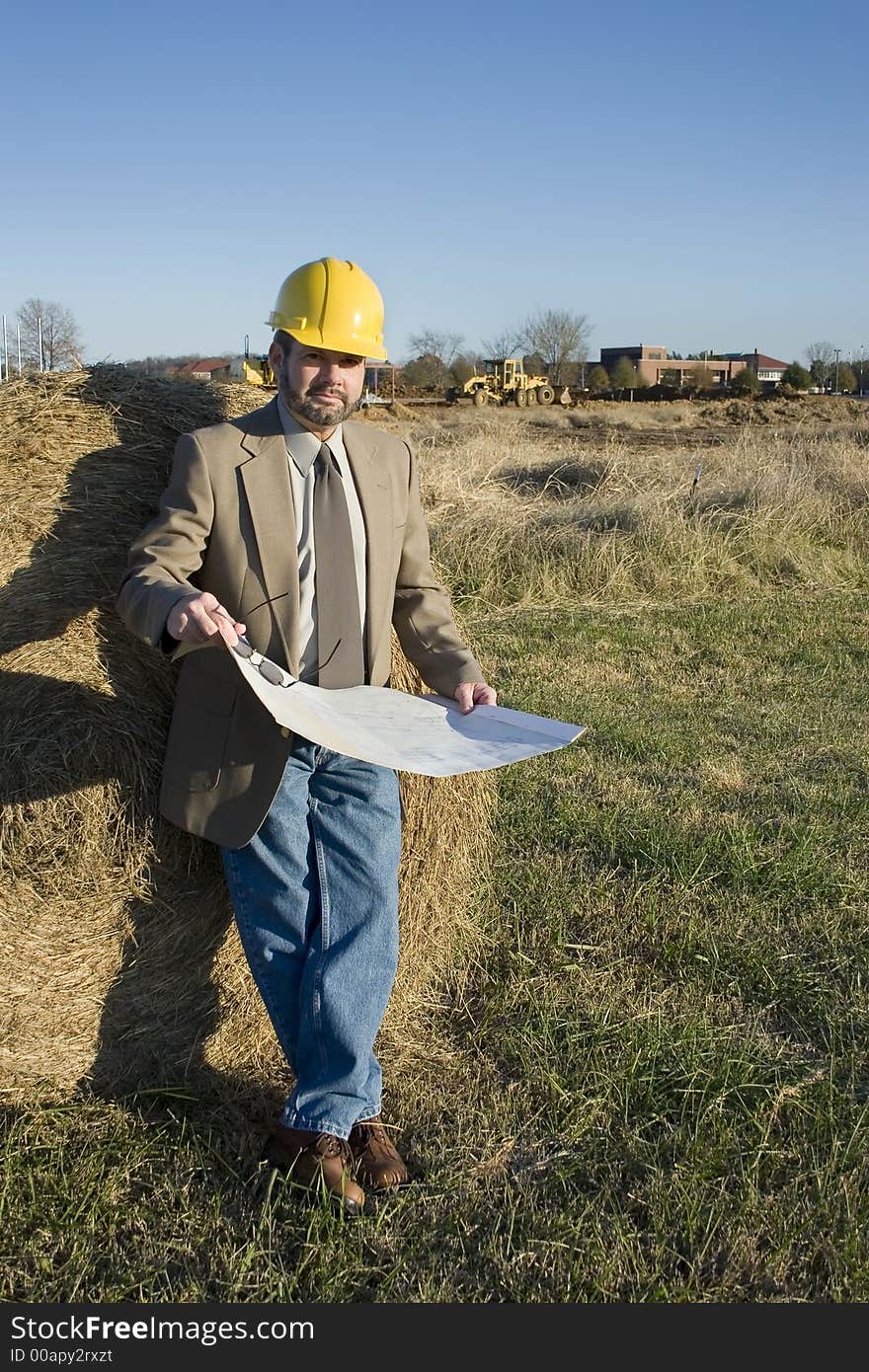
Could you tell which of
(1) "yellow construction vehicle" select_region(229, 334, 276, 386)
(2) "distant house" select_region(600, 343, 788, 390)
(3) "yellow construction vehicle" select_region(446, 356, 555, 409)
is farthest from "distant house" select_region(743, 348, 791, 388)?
(1) "yellow construction vehicle" select_region(229, 334, 276, 386)

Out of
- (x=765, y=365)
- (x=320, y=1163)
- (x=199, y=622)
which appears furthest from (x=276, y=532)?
(x=765, y=365)

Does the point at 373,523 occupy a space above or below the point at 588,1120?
above

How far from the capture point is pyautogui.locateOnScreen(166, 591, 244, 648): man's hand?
107 inches

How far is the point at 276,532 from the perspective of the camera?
3137mm

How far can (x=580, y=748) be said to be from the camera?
19.5 ft

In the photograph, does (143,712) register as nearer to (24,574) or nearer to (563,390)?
(24,574)

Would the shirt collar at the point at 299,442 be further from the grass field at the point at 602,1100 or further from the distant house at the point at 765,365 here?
the distant house at the point at 765,365

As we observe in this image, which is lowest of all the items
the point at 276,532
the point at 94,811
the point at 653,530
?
the point at 94,811

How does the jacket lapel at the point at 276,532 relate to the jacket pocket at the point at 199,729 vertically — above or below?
above

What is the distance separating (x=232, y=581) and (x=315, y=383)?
1.71ft

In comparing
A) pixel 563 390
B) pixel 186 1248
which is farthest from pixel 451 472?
pixel 563 390

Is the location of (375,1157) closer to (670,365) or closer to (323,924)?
(323,924)

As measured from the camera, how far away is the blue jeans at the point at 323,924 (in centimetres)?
301

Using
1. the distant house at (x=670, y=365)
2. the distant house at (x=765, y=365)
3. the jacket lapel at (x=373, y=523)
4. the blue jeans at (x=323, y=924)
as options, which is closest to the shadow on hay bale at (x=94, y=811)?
the blue jeans at (x=323, y=924)
